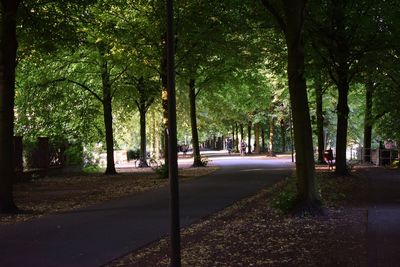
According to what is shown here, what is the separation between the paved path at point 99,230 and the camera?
7922 millimetres

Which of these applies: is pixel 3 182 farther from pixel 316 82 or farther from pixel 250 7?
pixel 316 82

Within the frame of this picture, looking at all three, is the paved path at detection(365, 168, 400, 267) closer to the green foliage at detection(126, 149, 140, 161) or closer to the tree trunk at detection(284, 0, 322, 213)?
the tree trunk at detection(284, 0, 322, 213)

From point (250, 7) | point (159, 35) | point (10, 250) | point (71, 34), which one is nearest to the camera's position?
point (10, 250)

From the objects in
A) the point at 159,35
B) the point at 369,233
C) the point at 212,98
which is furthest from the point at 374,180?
the point at 212,98

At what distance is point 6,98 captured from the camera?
41.5 feet

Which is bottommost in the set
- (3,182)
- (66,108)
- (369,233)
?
(369,233)

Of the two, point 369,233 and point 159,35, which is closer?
point 369,233

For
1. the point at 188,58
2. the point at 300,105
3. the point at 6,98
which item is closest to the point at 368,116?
the point at 188,58

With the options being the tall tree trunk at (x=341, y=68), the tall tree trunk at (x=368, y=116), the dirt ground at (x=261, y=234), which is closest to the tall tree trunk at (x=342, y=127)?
the tall tree trunk at (x=341, y=68)

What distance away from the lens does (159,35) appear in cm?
2184

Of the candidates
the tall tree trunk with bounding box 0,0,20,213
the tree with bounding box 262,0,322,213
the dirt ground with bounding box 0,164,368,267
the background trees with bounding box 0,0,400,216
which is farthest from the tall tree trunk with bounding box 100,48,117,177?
the tree with bounding box 262,0,322,213

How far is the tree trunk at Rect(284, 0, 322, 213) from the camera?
38.0 feet

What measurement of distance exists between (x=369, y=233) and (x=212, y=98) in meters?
29.6

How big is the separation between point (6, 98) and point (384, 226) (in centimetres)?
858
